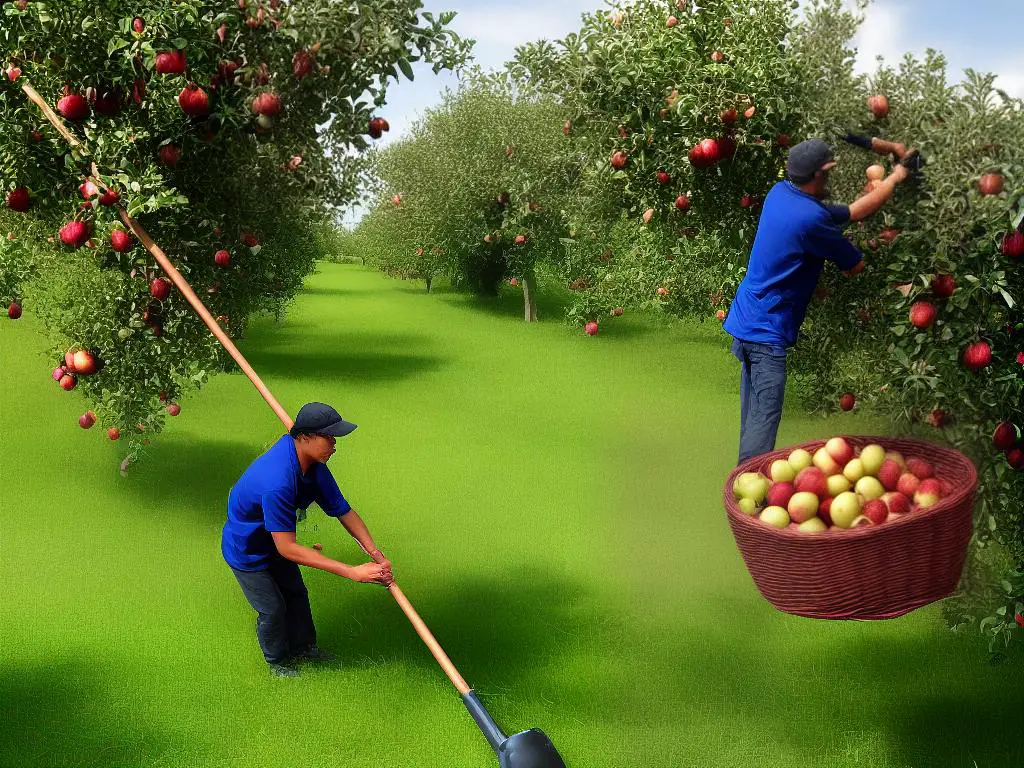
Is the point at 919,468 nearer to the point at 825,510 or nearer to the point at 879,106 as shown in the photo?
the point at 825,510

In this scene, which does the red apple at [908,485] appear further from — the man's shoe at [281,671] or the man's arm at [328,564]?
the man's shoe at [281,671]

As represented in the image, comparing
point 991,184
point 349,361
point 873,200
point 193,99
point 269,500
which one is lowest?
point 349,361

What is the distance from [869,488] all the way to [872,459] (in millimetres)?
252

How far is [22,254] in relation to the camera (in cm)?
1032

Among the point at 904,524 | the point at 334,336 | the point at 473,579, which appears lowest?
the point at 334,336

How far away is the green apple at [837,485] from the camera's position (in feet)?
16.5

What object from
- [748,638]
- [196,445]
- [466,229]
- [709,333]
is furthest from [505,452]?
[466,229]

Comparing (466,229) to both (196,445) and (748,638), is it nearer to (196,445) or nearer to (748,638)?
(196,445)

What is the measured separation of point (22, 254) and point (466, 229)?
2143 centimetres

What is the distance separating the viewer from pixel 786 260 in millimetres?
5824

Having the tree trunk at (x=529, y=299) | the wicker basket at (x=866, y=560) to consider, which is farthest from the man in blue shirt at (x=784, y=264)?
the tree trunk at (x=529, y=299)

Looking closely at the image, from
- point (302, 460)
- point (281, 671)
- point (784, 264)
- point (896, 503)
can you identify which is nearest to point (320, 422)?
point (302, 460)

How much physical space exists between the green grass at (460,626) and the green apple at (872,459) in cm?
251

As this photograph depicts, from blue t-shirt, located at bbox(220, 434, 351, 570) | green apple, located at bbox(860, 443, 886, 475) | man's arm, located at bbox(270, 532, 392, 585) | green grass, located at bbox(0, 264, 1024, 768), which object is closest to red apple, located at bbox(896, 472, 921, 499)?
green apple, located at bbox(860, 443, 886, 475)
